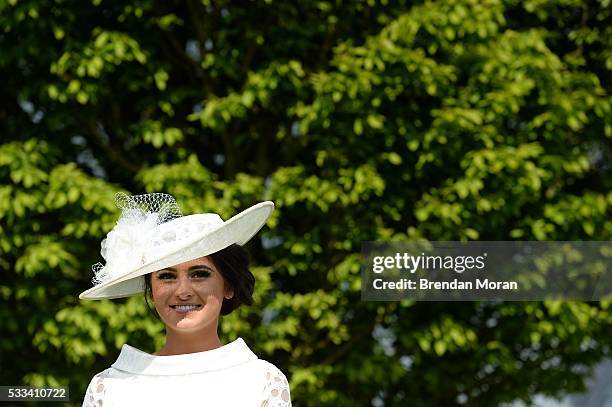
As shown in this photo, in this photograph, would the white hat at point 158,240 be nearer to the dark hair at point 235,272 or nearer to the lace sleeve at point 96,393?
the dark hair at point 235,272

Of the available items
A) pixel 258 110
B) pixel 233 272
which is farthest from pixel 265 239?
pixel 233 272

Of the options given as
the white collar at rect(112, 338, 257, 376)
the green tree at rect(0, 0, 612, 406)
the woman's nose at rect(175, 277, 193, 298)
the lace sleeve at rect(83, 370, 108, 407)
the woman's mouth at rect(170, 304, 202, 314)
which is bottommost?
the green tree at rect(0, 0, 612, 406)

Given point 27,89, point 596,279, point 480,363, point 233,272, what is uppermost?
point 233,272

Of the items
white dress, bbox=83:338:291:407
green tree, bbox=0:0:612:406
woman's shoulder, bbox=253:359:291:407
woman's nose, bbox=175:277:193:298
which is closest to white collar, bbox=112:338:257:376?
white dress, bbox=83:338:291:407

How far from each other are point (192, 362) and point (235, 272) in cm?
44

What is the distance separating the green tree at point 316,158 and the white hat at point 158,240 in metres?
3.99

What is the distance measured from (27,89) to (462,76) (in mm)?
3759

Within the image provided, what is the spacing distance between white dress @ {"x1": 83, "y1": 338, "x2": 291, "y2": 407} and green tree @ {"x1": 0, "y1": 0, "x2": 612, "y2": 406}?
14.2 ft

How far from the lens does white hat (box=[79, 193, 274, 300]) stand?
14.6ft

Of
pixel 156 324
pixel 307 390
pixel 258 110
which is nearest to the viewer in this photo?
pixel 156 324

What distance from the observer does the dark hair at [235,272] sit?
4633 mm

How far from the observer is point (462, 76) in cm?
981

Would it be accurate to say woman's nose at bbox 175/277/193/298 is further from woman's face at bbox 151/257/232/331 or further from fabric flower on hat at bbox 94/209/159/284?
fabric flower on hat at bbox 94/209/159/284

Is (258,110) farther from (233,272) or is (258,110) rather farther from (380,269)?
(233,272)
